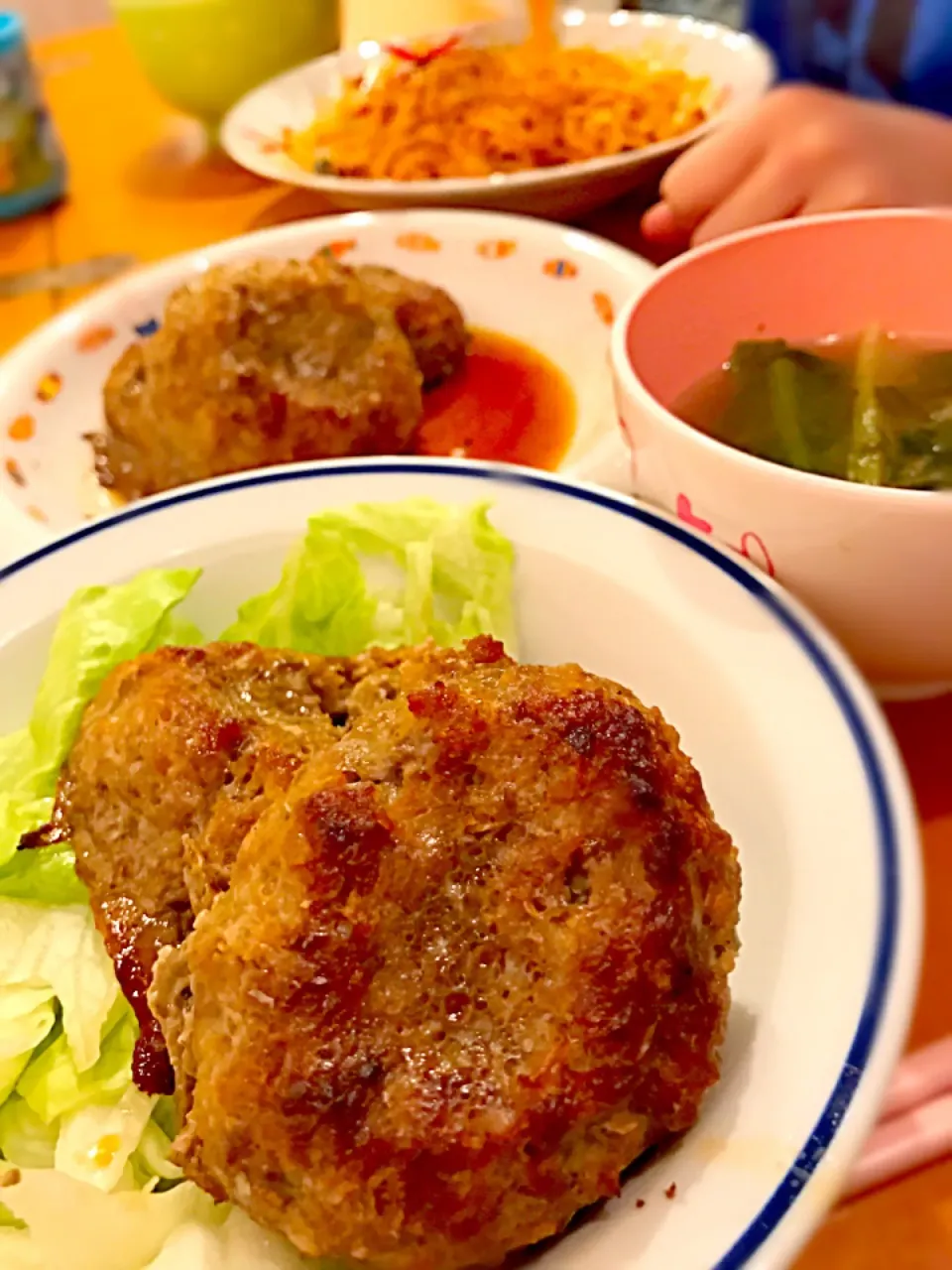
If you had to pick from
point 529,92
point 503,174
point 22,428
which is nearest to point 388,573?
point 22,428

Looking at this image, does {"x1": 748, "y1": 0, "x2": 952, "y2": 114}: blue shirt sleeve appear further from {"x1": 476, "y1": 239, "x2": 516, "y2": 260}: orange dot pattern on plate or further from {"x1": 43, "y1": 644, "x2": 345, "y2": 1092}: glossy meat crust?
{"x1": 43, "y1": 644, "x2": 345, "y2": 1092}: glossy meat crust

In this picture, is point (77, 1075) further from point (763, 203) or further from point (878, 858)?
point (763, 203)

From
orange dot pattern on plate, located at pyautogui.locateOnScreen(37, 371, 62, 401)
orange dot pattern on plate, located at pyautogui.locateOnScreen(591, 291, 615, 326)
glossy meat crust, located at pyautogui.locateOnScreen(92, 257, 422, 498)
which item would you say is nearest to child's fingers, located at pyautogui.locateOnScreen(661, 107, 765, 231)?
orange dot pattern on plate, located at pyautogui.locateOnScreen(591, 291, 615, 326)

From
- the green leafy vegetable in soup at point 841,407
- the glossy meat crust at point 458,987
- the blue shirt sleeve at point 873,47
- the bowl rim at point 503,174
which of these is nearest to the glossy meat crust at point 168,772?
the glossy meat crust at point 458,987

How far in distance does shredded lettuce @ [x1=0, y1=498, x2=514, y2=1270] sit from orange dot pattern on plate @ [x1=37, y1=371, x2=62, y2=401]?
→ 2.95 feet

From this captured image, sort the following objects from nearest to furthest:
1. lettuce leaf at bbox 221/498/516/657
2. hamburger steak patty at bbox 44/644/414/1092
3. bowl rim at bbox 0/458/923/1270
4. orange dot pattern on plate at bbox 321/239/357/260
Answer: bowl rim at bbox 0/458/923/1270 < hamburger steak patty at bbox 44/644/414/1092 < lettuce leaf at bbox 221/498/516/657 < orange dot pattern on plate at bbox 321/239/357/260

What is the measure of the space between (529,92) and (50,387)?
1338mm

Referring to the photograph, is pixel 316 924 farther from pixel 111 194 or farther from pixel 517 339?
pixel 111 194

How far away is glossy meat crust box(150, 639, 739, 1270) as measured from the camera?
0.73 m

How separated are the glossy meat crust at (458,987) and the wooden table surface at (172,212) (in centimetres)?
33

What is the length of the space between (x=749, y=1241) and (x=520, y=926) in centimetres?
24

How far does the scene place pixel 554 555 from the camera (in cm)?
132

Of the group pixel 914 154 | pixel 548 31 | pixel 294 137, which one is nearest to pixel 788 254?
pixel 914 154

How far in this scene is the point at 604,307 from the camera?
2166mm
